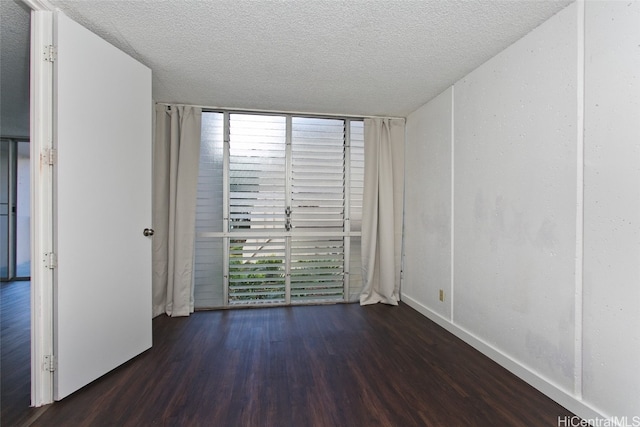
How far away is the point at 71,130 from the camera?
1668 millimetres

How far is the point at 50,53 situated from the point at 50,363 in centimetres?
184

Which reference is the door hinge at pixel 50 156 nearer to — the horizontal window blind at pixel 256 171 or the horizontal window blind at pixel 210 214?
the horizontal window blind at pixel 210 214

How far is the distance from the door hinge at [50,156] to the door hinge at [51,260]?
21.2 inches

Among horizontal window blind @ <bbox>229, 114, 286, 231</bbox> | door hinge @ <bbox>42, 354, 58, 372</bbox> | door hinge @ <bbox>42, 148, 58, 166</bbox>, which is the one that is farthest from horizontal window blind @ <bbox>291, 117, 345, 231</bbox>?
door hinge @ <bbox>42, 354, 58, 372</bbox>

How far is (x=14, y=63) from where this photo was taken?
2.20 m

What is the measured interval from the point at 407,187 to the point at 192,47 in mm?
2623

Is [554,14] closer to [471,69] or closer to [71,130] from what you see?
[471,69]

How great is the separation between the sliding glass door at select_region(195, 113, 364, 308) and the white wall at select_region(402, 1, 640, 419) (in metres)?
1.28

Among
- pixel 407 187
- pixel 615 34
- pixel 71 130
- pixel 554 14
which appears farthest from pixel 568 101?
Result: pixel 71 130

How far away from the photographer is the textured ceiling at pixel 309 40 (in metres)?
1.59

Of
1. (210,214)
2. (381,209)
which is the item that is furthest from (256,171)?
(381,209)

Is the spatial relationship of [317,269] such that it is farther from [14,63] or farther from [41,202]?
[14,63]

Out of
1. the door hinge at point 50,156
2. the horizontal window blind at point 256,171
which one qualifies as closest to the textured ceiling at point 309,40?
the horizontal window blind at point 256,171

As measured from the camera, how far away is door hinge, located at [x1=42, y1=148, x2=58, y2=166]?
62.8 inches
